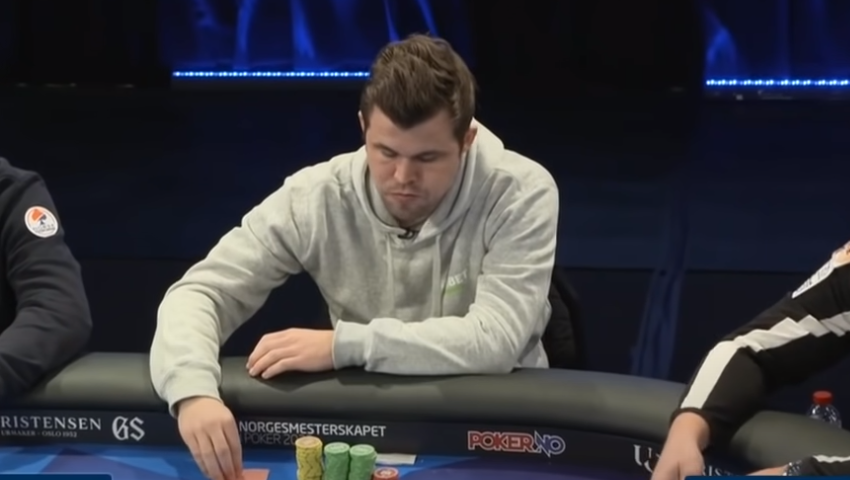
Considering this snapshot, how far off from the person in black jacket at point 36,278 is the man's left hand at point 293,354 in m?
0.32

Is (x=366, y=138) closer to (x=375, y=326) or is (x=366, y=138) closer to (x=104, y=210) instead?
(x=375, y=326)

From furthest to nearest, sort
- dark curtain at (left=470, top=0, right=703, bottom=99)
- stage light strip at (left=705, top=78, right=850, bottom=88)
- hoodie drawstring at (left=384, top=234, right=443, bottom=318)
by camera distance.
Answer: dark curtain at (left=470, top=0, right=703, bottom=99)
stage light strip at (left=705, top=78, right=850, bottom=88)
hoodie drawstring at (left=384, top=234, right=443, bottom=318)

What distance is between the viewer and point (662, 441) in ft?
5.14

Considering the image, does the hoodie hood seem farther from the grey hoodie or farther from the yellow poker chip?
the yellow poker chip

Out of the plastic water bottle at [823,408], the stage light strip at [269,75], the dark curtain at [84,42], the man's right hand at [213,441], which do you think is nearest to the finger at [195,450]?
the man's right hand at [213,441]

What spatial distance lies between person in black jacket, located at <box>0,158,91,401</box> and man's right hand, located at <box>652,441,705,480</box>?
2.91ft

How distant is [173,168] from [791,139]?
2.83 m

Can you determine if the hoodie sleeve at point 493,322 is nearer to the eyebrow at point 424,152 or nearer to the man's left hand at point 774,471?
the eyebrow at point 424,152

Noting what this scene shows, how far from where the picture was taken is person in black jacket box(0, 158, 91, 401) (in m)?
1.79

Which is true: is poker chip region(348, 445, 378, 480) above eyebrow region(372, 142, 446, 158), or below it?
below

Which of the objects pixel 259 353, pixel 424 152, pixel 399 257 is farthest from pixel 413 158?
pixel 259 353

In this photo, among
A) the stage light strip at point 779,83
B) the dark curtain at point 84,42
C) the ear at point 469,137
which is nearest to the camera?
the ear at point 469,137

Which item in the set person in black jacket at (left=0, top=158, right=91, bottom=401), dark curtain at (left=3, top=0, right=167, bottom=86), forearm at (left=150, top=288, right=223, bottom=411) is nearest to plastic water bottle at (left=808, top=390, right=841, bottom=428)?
forearm at (left=150, top=288, right=223, bottom=411)

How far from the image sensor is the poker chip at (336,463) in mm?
1488
